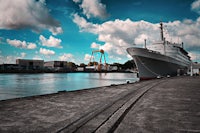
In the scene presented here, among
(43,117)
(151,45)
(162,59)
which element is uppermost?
(151,45)

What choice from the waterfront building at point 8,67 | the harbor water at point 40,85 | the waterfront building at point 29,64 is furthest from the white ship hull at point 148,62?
the waterfront building at point 29,64

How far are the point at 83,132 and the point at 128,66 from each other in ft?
582

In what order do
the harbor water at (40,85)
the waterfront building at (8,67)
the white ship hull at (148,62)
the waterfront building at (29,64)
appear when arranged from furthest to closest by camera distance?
the waterfront building at (29,64) → the waterfront building at (8,67) → the white ship hull at (148,62) → the harbor water at (40,85)

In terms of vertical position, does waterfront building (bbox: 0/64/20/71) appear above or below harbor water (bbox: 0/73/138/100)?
above

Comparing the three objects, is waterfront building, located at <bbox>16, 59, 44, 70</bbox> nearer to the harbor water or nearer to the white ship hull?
the harbor water

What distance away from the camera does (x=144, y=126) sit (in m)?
3.56

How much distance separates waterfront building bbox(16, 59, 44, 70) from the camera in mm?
120838

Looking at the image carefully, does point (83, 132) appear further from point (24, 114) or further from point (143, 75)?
point (143, 75)

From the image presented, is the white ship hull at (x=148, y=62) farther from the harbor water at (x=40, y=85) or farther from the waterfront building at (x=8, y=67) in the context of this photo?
the waterfront building at (x=8, y=67)

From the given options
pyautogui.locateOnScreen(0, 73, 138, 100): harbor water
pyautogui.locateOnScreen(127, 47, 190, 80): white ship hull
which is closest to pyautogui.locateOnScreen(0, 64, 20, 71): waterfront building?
pyautogui.locateOnScreen(0, 73, 138, 100): harbor water

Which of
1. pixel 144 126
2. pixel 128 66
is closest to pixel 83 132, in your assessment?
pixel 144 126

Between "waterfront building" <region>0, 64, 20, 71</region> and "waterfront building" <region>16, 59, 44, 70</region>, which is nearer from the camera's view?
"waterfront building" <region>0, 64, 20, 71</region>

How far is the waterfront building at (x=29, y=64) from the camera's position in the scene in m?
121

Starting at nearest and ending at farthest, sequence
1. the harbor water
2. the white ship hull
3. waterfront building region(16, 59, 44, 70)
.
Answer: the harbor water → the white ship hull → waterfront building region(16, 59, 44, 70)
